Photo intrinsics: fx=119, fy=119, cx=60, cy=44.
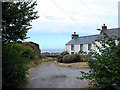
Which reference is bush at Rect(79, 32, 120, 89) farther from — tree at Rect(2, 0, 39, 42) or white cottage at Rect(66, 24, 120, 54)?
white cottage at Rect(66, 24, 120, 54)

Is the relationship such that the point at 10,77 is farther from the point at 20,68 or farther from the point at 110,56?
the point at 110,56

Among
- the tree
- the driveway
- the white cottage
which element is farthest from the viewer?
the white cottage

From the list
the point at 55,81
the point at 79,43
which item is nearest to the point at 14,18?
the point at 55,81

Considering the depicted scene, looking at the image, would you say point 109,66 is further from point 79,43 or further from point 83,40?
point 83,40

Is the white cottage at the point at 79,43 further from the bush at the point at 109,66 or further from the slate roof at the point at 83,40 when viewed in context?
the bush at the point at 109,66

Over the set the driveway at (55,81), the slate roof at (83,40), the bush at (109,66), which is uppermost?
the slate roof at (83,40)

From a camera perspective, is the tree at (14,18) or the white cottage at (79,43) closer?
the tree at (14,18)

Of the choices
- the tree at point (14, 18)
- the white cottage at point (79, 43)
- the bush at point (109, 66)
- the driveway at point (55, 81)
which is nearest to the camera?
the bush at point (109, 66)

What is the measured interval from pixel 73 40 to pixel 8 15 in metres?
19.8

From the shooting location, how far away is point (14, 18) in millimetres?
4250

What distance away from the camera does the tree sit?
4160 mm

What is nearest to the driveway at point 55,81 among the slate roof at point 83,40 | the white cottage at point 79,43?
the white cottage at point 79,43

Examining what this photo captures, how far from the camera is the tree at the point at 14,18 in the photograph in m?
4.16

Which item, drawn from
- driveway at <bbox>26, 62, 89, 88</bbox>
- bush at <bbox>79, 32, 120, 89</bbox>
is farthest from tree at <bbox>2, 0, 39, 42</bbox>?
bush at <bbox>79, 32, 120, 89</bbox>
